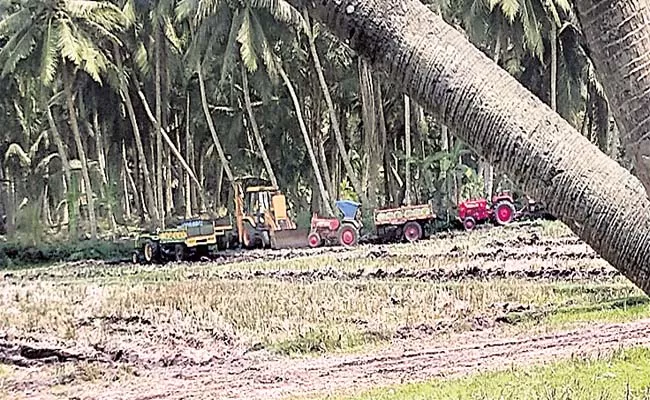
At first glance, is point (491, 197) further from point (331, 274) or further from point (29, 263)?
point (29, 263)

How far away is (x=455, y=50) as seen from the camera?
164 centimetres

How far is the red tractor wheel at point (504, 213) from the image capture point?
25.5 meters

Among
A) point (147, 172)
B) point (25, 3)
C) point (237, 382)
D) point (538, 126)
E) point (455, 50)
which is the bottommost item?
point (237, 382)

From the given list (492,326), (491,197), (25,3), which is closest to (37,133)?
(25,3)

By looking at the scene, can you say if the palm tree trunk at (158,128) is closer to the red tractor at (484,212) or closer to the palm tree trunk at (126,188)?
the palm tree trunk at (126,188)

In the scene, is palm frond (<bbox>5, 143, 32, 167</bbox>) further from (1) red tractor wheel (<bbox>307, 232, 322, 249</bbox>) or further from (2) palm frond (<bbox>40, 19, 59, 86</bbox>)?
(1) red tractor wheel (<bbox>307, 232, 322, 249</bbox>)

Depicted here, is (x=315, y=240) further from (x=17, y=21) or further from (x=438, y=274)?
(x=17, y=21)

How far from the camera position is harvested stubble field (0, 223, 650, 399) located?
26.8ft

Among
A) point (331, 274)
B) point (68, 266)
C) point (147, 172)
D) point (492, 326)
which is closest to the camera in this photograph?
point (492, 326)

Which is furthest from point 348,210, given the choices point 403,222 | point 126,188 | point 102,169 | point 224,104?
point 126,188

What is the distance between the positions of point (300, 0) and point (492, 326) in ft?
29.1

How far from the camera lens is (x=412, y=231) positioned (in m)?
23.9

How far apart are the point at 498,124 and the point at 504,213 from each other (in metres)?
24.3

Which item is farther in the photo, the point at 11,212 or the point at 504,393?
the point at 11,212
